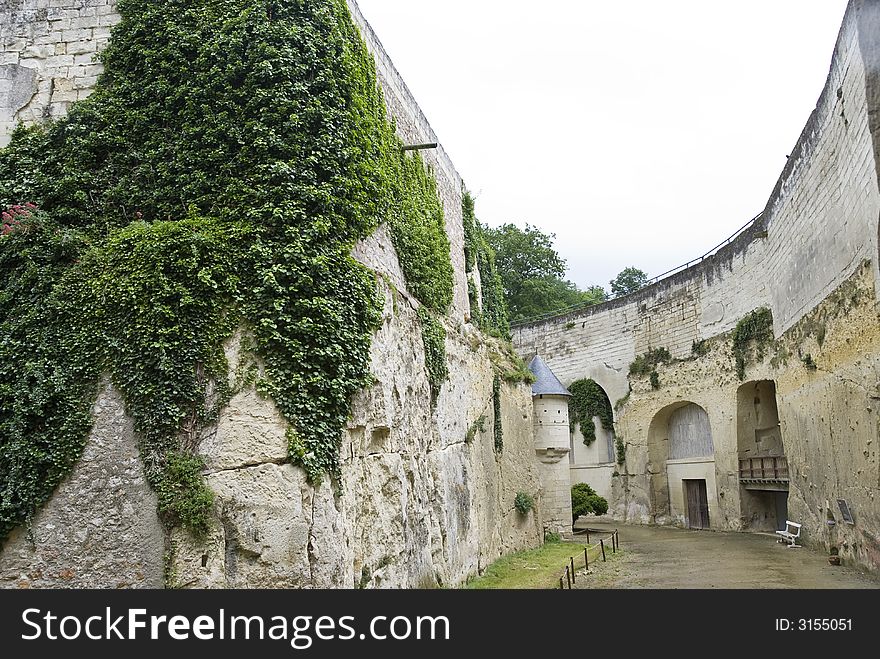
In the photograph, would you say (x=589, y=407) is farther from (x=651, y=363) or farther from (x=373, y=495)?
(x=373, y=495)

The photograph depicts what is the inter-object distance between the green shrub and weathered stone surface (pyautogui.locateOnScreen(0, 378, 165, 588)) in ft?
32.5

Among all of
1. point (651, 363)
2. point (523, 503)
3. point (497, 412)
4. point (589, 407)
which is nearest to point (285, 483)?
point (497, 412)

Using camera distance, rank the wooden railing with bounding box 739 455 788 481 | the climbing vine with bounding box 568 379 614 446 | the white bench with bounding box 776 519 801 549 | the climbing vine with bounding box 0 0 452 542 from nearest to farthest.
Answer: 1. the climbing vine with bounding box 0 0 452 542
2. the white bench with bounding box 776 519 801 549
3. the wooden railing with bounding box 739 455 788 481
4. the climbing vine with bounding box 568 379 614 446

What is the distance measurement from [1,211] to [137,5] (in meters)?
2.68

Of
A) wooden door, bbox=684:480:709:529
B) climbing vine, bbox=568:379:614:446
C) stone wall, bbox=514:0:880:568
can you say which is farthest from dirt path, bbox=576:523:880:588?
climbing vine, bbox=568:379:614:446

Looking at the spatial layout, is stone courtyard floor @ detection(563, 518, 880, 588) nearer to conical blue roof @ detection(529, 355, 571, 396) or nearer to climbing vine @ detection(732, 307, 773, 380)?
conical blue roof @ detection(529, 355, 571, 396)

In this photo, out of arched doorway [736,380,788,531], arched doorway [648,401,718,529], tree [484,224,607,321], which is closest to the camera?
arched doorway [736,380,788,531]

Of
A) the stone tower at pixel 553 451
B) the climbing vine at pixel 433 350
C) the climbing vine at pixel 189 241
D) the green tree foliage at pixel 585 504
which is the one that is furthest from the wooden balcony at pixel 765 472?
the climbing vine at pixel 189 241

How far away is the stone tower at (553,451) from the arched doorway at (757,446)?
5.88m

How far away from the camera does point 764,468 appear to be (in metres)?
19.4

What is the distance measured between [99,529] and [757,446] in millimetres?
18843

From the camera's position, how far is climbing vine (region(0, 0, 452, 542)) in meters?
6.45

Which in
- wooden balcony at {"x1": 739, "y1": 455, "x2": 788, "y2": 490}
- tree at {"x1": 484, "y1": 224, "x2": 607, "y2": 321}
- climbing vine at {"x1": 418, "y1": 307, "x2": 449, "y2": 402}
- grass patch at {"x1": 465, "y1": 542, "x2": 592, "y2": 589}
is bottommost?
grass patch at {"x1": 465, "y1": 542, "x2": 592, "y2": 589}

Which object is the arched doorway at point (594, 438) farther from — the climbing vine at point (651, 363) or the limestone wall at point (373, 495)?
the limestone wall at point (373, 495)
